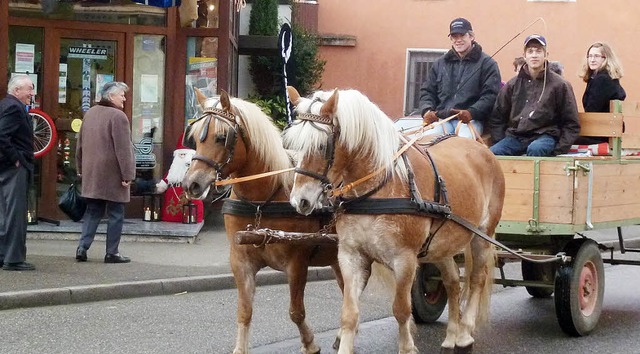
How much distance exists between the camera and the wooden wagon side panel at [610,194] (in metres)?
8.32

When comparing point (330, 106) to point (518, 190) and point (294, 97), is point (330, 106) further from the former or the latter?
point (518, 190)

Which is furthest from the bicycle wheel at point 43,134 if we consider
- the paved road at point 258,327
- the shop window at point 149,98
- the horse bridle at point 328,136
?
the horse bridle at point 328,136

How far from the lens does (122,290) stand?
997 centimetres

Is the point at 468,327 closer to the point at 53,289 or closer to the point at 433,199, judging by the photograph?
the point at 433,199

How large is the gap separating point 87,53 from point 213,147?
26.6ft

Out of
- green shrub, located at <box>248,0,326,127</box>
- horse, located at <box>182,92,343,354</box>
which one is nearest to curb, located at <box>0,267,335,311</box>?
horse, located at <box>182,92,343,354</box>

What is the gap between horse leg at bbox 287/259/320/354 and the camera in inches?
272

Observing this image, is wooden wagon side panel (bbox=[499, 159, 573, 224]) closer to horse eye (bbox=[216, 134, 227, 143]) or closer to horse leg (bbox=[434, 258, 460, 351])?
horse leg (bbox=[434, 258, 460, 351])

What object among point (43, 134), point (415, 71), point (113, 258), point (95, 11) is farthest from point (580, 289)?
point (415, 71)

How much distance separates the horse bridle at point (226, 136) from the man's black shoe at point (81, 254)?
4920 millimetres

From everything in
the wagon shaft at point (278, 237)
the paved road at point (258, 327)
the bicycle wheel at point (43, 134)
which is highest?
the bicycle wheel at point (43, 134)

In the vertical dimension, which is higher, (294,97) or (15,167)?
(294,97)

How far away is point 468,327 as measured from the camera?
7730mm

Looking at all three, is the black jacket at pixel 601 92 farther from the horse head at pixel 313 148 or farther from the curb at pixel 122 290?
the horse head at pixel 313 148
